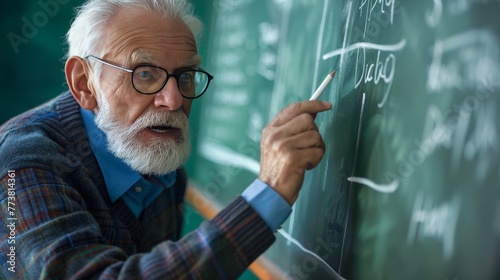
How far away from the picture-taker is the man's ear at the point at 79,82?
1605 mm

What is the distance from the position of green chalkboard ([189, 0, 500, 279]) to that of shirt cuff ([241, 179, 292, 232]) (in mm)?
226

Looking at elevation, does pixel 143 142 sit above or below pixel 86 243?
above

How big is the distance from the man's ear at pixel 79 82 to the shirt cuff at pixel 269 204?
767 mm

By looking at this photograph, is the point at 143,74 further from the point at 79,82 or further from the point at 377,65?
the point at 377,65

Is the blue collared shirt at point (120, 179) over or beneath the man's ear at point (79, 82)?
beneath

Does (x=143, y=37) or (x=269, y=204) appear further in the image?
(x=143, y=37)

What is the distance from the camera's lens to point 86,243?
3.67 ft

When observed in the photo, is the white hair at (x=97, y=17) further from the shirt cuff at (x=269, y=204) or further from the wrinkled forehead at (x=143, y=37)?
the shirt cuff at (x=269, y=204)

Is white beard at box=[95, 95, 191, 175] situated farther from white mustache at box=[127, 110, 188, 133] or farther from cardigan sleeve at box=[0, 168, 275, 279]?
cardigan sleeve at box=[0, 168, 275, 279]

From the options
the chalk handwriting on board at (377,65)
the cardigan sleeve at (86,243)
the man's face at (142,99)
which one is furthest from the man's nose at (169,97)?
the chalk handwriting on board at (377,65)

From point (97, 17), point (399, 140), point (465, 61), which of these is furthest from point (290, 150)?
point (97, 17)

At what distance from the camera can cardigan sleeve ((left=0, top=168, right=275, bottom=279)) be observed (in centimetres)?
101

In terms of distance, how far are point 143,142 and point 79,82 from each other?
0.28m

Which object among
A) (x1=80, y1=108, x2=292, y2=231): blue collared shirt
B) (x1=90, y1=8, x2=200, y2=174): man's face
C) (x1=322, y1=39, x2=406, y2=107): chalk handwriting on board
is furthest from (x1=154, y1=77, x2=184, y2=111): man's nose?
(x1=322, y1=39, x2=406, y2=107): chalk handwriting on board
